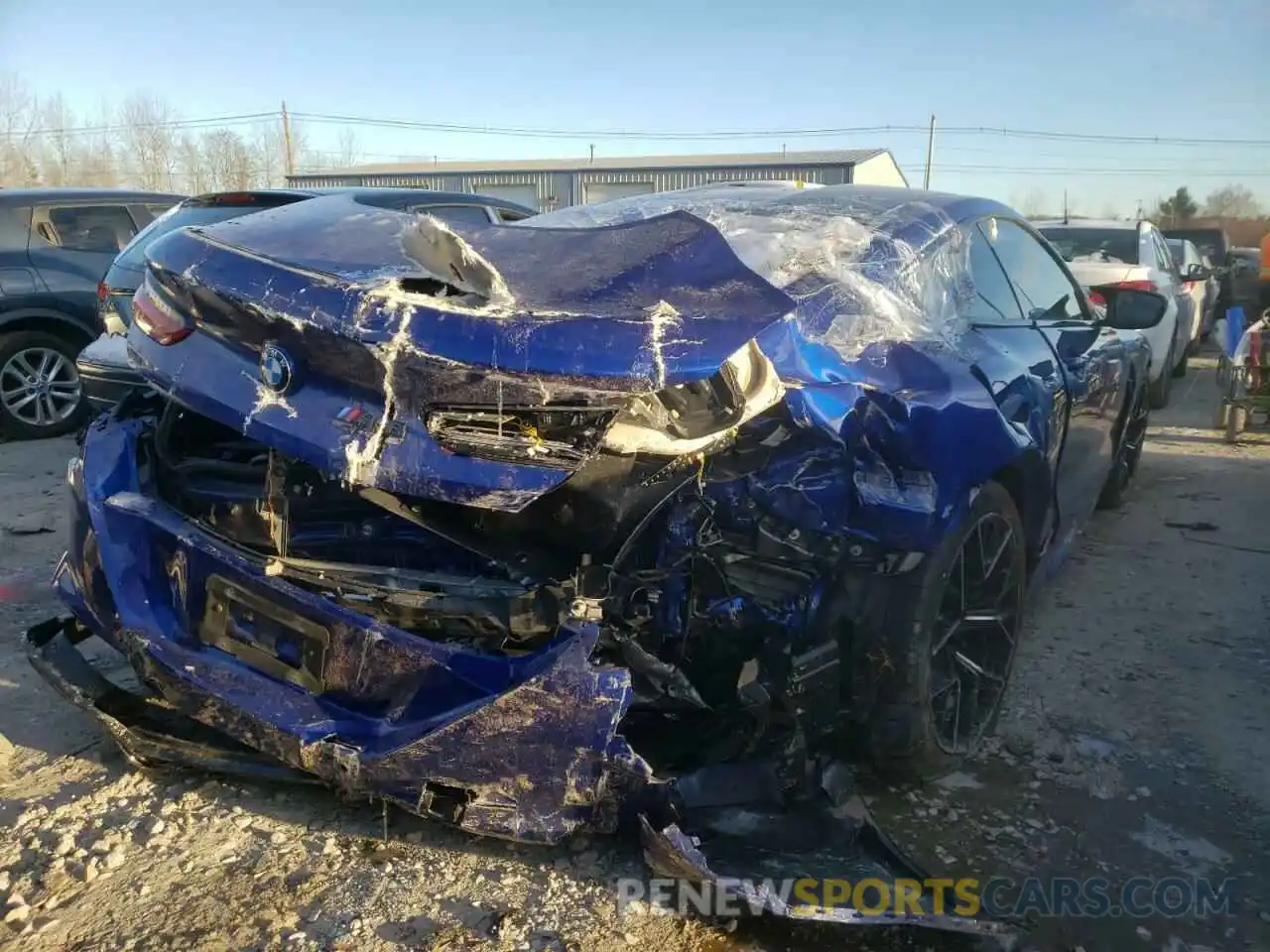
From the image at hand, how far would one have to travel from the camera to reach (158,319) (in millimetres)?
2426

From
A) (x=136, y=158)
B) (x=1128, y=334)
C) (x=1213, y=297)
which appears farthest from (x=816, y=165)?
(x=136, y=158)

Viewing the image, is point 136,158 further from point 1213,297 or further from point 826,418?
point 826,418

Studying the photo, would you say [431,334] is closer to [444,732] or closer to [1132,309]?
[444,732]

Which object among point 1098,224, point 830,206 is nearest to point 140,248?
point 830,206

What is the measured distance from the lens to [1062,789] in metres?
2.78

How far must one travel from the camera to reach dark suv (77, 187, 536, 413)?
4.68m

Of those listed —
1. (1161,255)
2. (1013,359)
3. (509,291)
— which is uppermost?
(1161,255)

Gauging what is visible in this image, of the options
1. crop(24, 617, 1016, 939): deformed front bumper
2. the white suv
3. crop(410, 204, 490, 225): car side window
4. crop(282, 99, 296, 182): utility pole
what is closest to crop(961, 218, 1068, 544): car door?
crop(24, 617, 1016, 939): deformed front bumper

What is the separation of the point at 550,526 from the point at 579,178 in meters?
29.2

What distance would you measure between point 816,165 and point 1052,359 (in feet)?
87.7

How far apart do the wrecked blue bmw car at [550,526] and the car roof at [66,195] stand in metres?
5.53

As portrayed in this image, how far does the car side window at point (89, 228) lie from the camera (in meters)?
7.14

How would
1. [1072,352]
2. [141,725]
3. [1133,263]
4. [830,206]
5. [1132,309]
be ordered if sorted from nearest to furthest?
[141,725], [830,206], [1072,352], [1132,309], [1133,263]

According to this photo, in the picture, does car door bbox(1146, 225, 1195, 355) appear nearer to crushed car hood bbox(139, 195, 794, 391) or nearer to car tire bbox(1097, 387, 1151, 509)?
car tire bbox(1097, 387, 1151, 509)
